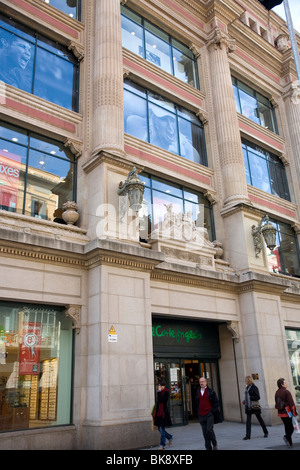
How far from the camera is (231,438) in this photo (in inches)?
474

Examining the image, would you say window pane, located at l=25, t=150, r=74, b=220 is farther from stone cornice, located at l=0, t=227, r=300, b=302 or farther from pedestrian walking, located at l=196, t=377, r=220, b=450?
pedestrian walking, located at l=196, t=377, r=220, b=450

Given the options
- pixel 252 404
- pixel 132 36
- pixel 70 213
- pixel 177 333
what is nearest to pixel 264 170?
pixel 132 36

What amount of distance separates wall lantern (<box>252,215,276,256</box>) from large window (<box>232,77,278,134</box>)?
7399 millimetres

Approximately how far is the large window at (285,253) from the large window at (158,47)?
8730mm

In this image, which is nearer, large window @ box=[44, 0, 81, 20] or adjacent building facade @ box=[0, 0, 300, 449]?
adjacent building facade @ box=[0, 0, 300, 449]

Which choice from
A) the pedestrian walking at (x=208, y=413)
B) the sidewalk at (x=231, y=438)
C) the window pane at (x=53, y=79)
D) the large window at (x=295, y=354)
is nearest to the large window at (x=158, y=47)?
the window pane at (x=53, y=79)

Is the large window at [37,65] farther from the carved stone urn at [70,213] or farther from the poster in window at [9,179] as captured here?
the carved stone urn at [70,213]

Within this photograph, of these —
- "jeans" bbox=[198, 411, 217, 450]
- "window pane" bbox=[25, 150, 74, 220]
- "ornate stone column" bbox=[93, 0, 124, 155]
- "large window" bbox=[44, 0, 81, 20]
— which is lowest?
"jeans" bbox=[198, 411, 217, 450]

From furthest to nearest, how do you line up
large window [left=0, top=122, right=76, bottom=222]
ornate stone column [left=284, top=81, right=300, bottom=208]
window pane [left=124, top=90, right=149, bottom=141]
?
ornate stone column [left=284, top=81, right=300, bottom=208]
window pane [left=124, top=90, right=149, bottom=141]
large window [left=0, top=122, right=76, bottom=222]

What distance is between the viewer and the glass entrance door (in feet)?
49.2

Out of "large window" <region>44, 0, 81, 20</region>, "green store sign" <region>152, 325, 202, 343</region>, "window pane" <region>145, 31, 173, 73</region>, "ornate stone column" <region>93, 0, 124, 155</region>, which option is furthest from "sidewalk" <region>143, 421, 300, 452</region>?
"large window" <region>44, 0, 81, 20</region>

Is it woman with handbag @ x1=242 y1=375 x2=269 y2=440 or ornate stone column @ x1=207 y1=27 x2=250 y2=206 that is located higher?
ornate stone column @ x1=207 y1=27 x2=250 y2=206

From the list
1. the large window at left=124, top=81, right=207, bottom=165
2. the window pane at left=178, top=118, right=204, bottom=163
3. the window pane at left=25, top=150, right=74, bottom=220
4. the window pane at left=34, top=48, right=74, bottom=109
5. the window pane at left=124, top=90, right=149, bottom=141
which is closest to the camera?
the window pane at left=25, top=150, right=74, bottom=220

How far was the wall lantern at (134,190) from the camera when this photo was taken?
12422 mm
